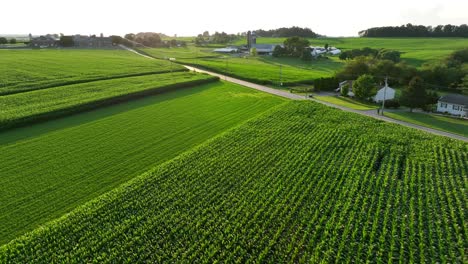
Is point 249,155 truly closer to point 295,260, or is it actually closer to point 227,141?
point 227,141

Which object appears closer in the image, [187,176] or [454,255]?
[454,255]

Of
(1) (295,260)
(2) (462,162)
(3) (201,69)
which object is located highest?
(3) (201,69)

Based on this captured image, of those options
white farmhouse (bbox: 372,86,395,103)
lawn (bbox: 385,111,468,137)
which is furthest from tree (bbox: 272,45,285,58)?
lawn (bbox: 385,111,468,137)

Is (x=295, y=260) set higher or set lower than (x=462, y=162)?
lower

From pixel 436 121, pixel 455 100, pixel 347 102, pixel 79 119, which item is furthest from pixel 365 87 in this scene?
pixel 79 119

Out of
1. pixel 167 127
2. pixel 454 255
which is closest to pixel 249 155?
pixel 167 127

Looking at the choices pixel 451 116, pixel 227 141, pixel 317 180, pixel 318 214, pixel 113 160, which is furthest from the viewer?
pixel 451 116

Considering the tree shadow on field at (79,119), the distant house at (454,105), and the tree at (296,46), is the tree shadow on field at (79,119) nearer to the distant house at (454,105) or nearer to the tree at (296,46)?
the distant house at (454,105)

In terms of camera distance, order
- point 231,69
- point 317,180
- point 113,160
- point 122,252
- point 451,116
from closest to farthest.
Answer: point 122,252 < point 317,180 < point 113,160 < point 451,116 < point 231,69

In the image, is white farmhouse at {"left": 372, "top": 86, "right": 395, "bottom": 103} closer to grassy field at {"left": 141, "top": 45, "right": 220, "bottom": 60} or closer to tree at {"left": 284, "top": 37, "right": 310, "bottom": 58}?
tree at {"left": 284, "top": 37, "right": 310, "bottom": 58}
